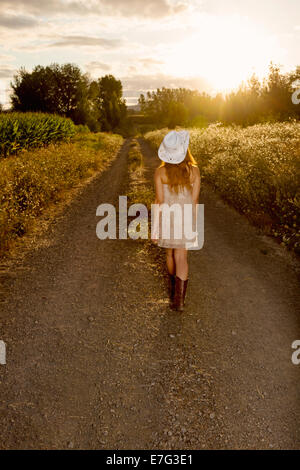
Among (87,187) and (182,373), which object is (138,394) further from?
(87,187)

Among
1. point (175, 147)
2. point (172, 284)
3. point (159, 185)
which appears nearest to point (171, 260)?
point (172, 284)

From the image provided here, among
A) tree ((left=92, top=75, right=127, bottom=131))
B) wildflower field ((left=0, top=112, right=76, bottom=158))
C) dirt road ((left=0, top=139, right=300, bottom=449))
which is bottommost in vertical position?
dirt road ((left=0, top=139, right=300, bottom=449))

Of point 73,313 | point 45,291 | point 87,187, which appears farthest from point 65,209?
point 73,313

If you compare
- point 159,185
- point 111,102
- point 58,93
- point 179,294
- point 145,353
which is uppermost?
point 111,102

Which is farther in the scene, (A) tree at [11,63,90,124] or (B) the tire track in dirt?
(A) tree at [11,63,90,124]

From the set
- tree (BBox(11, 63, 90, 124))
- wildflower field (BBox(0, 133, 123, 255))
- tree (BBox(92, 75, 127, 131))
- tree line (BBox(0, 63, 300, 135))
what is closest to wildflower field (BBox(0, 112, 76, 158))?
wildflower field (BBox(0, 133, 123, 255))

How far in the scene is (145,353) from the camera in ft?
12.7

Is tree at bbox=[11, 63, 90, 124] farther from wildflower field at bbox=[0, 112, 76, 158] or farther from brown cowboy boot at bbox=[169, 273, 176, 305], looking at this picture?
brown cowboy boot at bbox=[169, 273, 176, 305]

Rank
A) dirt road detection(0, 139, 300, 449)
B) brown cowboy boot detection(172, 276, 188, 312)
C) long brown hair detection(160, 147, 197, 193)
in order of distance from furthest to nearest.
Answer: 1. brown cowboy boot detection(172, 276, 188, 312)
2. long brown hair detection(160, 147, 197, 193)
3. dirt road detection(0, 139, 300, 449)

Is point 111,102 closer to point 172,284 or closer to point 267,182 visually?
point 267,182

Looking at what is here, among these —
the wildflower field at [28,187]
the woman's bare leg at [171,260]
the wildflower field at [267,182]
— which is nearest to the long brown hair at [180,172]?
the woman's bare leg at [171,260]

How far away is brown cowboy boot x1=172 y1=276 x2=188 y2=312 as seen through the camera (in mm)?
4652

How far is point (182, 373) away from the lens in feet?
11.7

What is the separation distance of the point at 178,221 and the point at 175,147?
0.96 metres
